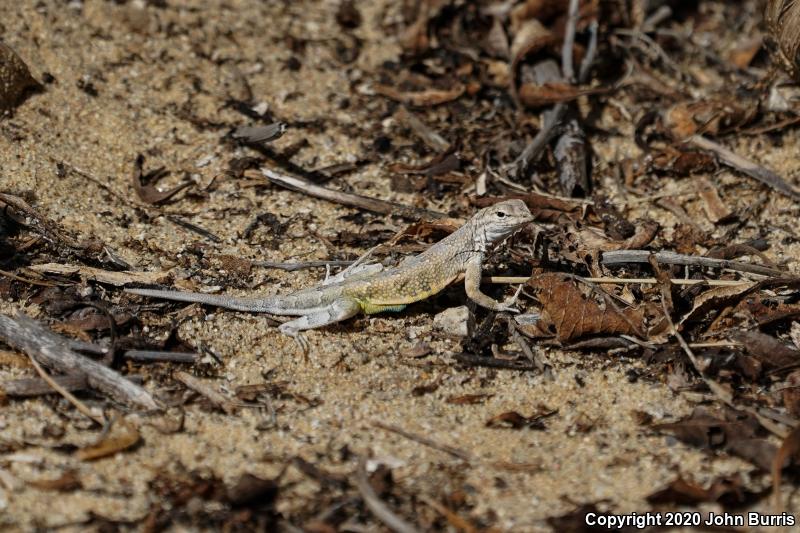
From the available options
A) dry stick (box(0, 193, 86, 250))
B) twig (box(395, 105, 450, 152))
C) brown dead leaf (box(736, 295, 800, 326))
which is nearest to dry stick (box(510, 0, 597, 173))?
twig (box(395, 105, 450, 152))

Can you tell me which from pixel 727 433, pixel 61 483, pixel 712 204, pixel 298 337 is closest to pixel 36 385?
pixel 61 483

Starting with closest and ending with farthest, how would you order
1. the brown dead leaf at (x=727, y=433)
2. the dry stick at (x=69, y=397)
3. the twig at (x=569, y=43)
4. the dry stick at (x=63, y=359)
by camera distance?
1. the brown dead leaf at (x=727, y=433)
2. the dry stick at (x=69, y=397)
3. the dry stick at (x=63, y=359)
4. the twig at (x=569, y=43)

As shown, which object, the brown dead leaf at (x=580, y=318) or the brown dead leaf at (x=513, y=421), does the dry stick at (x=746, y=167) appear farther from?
the brown dead leaf at (x=513, y=421)

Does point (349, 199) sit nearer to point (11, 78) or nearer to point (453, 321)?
point (453, 321)

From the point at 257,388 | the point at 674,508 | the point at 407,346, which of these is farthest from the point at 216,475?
the point at 674,508

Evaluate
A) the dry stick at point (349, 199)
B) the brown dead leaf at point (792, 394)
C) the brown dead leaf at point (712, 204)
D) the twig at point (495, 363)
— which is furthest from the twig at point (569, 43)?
the brown dead leaf at point (792, 394)

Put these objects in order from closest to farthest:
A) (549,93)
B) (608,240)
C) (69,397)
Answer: (69,397)
(608,240)
(549,93)

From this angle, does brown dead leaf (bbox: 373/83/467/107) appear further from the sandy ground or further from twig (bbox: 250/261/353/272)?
twig (bbox: 250/261/353/272)
